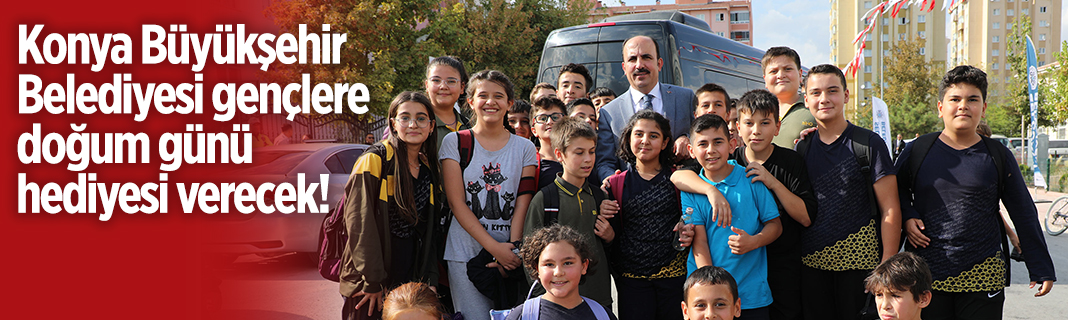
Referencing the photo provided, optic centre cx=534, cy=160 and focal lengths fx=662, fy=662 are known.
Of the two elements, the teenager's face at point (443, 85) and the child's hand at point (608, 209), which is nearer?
the child's hand at point (608, 209)

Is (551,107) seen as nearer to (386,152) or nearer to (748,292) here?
(386,152)

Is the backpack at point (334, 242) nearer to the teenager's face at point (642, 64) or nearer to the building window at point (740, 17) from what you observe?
the teenager's face at point (642, 64)

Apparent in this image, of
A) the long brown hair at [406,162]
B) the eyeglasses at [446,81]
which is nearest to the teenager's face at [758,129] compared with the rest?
the long brown hair at [406,162]

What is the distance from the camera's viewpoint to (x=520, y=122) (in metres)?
4.72

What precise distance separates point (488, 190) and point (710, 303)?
123 cm

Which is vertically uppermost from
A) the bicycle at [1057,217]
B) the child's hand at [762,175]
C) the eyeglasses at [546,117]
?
the eyeglasses at [546,117]

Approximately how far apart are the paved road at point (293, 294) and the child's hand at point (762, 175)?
3735 millimetres

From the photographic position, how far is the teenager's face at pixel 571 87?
563 cm

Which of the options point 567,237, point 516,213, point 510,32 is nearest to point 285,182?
point 516,213

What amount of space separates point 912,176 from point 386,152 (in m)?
2.67

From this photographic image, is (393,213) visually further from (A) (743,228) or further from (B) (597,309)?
(A) (743,228)

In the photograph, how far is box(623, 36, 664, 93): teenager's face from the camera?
439 centimetres

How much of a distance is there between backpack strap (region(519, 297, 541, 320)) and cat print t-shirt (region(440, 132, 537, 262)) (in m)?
0.47

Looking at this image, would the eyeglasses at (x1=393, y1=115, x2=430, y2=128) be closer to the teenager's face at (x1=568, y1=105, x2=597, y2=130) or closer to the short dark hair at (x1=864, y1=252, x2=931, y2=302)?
the teenager's face at (x1=568, y1=105, x2=597, y2=130)
